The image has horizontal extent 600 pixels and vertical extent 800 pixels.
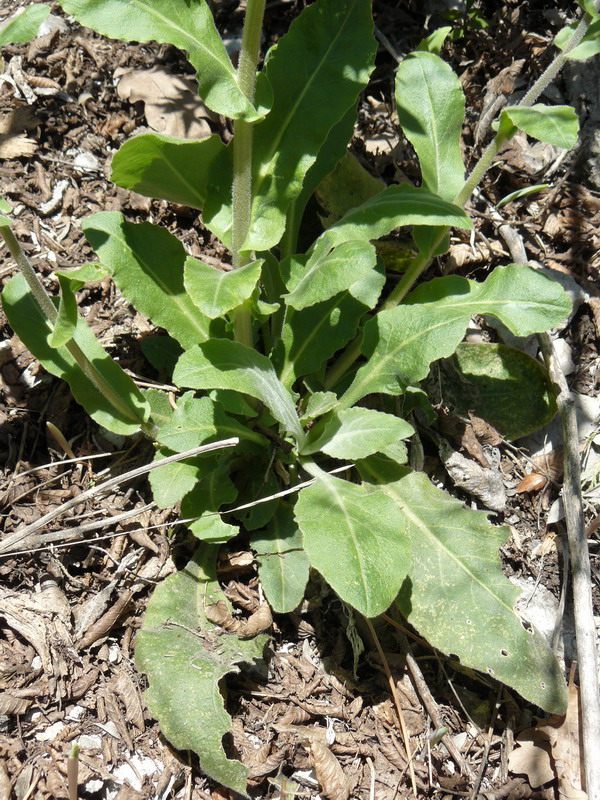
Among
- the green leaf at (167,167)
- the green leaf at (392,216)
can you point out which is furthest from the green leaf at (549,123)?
the green leaf at (167,167)

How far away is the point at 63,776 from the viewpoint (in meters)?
2.38

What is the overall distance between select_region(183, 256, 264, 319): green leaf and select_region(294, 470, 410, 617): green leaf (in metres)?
0.78

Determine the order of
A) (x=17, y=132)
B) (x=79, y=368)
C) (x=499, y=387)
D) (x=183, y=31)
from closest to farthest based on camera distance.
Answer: (x=183, y=31), (x=79, y=368), (x=499, y=387), (x=17, y=132)

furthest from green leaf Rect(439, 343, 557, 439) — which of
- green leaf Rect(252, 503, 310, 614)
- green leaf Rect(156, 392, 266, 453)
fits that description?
green leaf Rect(156, 392, 266, 453)

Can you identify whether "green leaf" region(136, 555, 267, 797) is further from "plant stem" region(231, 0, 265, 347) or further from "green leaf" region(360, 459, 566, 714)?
"plant stem" region(231, 0, 265, 347)

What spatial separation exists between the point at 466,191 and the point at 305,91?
0.69 metres

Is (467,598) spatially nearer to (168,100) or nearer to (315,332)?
(315,332)

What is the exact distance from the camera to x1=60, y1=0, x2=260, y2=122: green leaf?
79.9 inches

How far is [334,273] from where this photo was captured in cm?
233

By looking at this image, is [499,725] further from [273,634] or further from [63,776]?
[63,776]

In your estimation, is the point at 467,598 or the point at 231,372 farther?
the point at 467,598

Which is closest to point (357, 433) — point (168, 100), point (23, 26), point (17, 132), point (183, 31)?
point (183, 31)

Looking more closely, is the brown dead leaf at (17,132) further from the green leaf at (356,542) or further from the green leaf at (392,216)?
the green leaf at (356,542)

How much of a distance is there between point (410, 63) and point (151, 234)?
118cm
